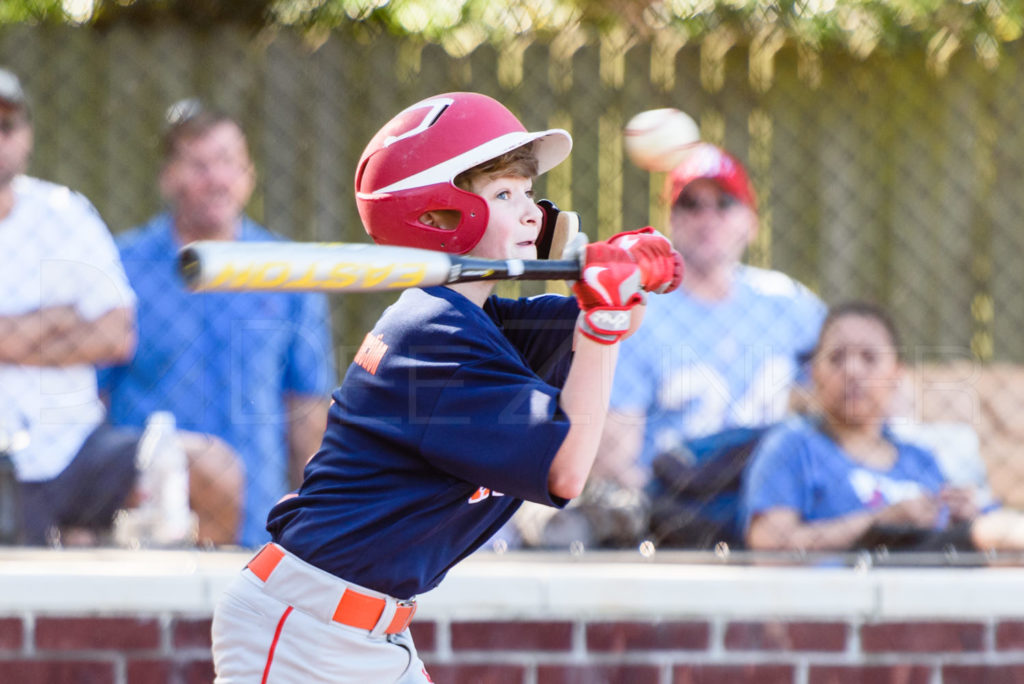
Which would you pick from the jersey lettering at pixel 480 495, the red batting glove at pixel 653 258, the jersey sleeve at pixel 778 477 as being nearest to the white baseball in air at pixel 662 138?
the jersey sleeve at pixel 778 477

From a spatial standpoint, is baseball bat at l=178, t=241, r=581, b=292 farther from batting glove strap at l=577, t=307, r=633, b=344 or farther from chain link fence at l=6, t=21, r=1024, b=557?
chain link fence at l=6, t=21, r=1024, b=557

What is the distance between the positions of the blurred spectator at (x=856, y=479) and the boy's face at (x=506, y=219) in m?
1.47

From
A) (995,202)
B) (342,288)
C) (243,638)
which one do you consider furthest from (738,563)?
(995,202)

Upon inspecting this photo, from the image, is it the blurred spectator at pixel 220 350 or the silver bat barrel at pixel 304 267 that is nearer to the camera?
the silver bat barrel at pixel 304 267

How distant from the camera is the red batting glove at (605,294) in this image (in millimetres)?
1920

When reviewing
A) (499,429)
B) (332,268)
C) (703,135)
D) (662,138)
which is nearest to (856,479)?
(662,138)

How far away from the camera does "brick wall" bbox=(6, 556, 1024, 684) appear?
122 inches

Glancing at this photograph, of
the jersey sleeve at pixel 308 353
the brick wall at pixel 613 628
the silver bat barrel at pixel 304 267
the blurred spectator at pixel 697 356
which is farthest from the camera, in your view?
the jersey sleeve at pixel 308 353

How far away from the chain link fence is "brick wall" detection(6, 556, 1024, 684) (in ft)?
3.72

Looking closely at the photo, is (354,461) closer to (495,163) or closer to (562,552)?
(495,163)

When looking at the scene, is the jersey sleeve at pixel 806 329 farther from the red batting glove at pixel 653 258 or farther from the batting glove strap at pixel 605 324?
the batting glove strap at pixel 605 324

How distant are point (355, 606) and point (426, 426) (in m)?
0.37

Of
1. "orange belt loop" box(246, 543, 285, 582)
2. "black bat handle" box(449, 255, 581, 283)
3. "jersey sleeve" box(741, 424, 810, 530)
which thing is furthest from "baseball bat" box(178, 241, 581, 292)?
"jersey sleeve" box(741, 424, 810, 530)

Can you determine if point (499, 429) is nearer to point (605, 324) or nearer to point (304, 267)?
point (605, 324)
